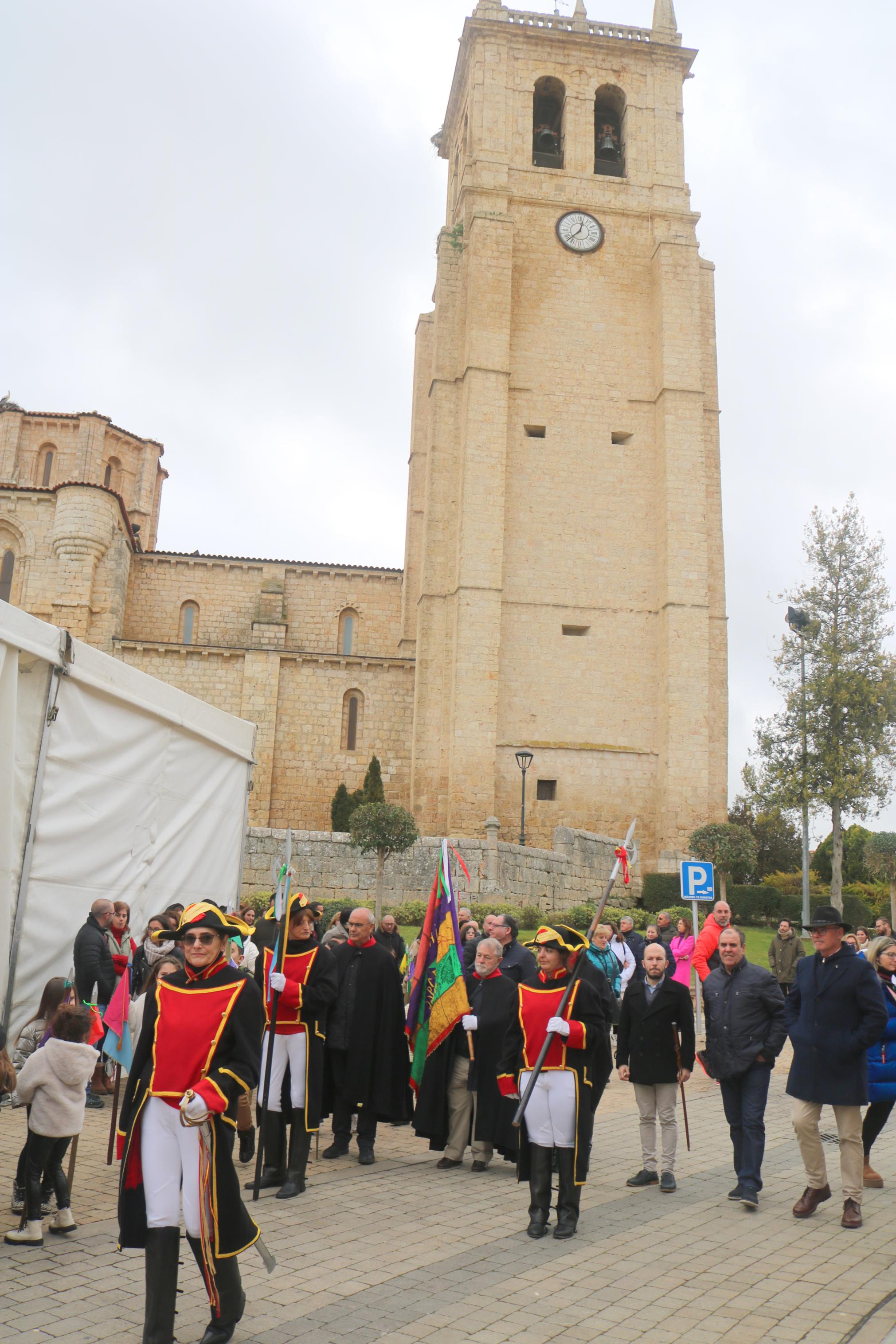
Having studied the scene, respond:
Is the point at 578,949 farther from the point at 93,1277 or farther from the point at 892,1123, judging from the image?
the point at 892,1123

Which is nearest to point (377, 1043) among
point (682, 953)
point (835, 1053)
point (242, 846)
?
point (835, 1053)

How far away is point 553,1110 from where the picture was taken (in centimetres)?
605

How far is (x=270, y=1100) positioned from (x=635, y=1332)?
299 cm

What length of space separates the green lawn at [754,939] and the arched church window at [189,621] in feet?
61.2

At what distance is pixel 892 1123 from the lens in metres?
9.64

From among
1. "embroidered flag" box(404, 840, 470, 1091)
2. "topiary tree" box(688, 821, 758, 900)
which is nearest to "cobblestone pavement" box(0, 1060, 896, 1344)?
"embroidered flag" box(404, 840, 470, 1091)

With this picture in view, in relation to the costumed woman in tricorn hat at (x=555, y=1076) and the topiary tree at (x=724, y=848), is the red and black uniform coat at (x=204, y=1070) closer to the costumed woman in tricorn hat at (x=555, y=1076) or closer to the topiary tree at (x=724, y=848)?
the costumed woman in tricorn hat at (x=555, y=1076)

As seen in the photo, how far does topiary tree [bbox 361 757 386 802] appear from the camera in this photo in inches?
1232

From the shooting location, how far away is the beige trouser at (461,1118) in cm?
760

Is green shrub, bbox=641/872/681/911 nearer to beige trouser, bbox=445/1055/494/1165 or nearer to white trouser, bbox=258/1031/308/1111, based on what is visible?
beige trouser, bbox=445/1055/494/1165

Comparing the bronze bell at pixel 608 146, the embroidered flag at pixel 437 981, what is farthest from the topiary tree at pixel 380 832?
the bronze bell at pixel 608 146

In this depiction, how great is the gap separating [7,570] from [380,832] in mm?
19420

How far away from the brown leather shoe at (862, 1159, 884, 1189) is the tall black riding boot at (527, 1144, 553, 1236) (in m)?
2.48

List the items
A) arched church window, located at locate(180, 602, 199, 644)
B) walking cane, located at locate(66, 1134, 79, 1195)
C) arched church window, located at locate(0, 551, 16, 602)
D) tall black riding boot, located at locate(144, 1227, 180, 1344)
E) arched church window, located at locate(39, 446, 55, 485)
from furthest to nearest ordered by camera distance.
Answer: arched church window, located at locate(39, 446, 55, 485)
arched church window, located at locate(180, 602, 199, 644)
arched church window, located at locate(0, 551, 16, 602)
walking cane, located at locate(66, 1134, 79, 1195)
tall black riding boot, located at locate(144, 1227, 180, 1344)
